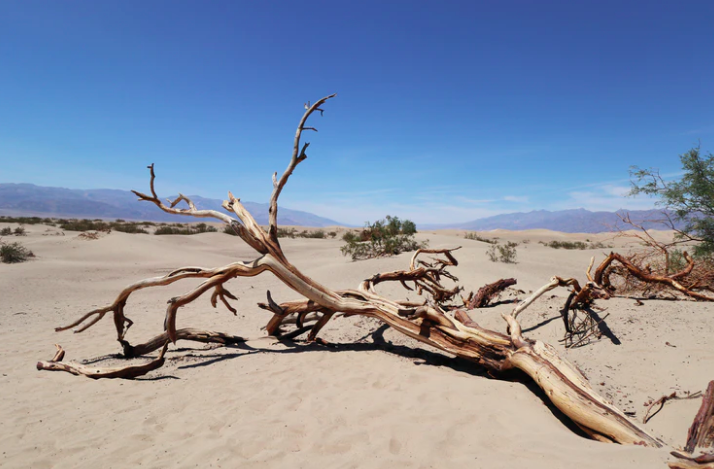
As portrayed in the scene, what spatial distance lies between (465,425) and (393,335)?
3.02 m

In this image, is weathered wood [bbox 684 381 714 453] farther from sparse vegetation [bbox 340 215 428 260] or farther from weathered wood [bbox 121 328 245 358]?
sparse vegetation [bbox 340 215 428 260]

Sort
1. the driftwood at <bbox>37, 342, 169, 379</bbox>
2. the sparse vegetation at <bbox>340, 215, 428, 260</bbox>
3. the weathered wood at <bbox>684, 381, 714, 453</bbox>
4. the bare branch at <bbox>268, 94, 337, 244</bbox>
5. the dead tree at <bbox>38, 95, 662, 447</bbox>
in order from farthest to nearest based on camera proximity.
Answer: the sparse vegetation at <bbox>340, 215, 428, 260</bbox> < the bare branch at <bbox>268, 94, 337, 244</bbox> < the driftwood at <bbox>37, 342, 169, 379</bbox> < the dead tree at <bbox>38, 95, 662, 447</bbox> < the weathered wood at <bbox>684, 381, 714, 453</bbox>

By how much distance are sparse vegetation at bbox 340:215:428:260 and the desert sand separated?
361 inches

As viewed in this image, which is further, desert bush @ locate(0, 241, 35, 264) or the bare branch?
desert bush @ locate(0, 241, 35, 264)

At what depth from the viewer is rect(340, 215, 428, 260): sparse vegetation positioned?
15.7 metres

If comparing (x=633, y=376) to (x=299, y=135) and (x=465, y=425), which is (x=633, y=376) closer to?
(x=465, y=425)

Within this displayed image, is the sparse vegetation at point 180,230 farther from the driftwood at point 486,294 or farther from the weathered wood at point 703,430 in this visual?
the weathered wood at point 703,430

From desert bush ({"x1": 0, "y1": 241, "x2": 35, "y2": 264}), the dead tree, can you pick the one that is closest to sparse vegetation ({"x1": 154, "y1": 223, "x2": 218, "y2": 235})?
desert bush ({"x1": 0, "y1": 241, "x2": 35, "y2": 264})

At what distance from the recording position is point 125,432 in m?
2.85

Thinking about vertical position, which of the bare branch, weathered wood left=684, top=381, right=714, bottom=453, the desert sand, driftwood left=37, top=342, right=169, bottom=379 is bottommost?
driftwood left=37, top=342, right=169, bottom=379

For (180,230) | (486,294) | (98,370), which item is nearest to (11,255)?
(98,370)

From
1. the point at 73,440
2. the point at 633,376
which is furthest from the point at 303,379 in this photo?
the point at 633,376

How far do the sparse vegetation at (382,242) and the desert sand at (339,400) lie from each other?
918 cm

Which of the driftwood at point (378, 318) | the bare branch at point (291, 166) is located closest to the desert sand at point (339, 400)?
the driftwood at point (378, 318)
